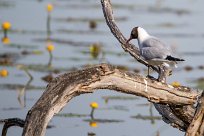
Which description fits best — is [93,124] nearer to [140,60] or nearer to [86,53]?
[140,60]

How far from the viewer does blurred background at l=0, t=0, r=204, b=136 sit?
895cm

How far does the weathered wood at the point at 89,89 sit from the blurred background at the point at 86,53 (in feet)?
7.93

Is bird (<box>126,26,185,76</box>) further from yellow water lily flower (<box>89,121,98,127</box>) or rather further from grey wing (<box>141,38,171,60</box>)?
yellow water lily flower (<box>89,121,98,127</box>)

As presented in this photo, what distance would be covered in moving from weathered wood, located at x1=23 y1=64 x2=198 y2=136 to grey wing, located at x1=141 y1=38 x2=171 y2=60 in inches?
11.7

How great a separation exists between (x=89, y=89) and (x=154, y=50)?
2.79 feet

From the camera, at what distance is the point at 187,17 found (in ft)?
47.2

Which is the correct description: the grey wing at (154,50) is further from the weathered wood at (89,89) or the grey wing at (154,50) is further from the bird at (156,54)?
the weathered wood at (89,89)

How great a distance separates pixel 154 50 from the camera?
6.41 meters

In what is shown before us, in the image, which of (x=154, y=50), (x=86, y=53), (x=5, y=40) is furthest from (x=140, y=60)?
(x=5, y=40)

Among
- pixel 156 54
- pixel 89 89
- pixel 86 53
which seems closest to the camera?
pixel 89 89

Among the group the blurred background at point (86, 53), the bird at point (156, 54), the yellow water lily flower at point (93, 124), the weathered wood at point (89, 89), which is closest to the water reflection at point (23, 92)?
the blurred background at point (86, 53)

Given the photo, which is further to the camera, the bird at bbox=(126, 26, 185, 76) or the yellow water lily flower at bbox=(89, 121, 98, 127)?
the yellow water lily flower at bbox=(89, 121, 98, 127)

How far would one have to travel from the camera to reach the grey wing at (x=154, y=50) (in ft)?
20.8

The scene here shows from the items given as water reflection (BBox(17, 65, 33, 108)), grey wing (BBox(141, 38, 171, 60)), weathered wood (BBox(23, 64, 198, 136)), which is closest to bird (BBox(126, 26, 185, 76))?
grey wing (BBox(141, 38, 171, 60))
